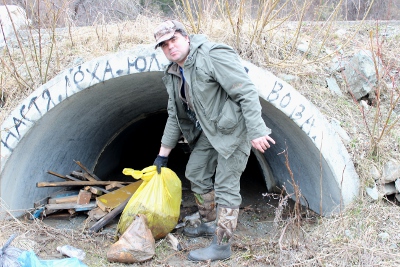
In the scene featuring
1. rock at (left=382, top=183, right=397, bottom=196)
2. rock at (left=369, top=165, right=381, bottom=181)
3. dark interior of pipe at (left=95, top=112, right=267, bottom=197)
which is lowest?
dark interior of pipe at (left=95, top=112, right=267, bottom=197)

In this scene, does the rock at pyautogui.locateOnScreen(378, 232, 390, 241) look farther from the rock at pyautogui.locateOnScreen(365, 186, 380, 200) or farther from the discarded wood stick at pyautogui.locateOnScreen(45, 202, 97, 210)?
the discarded wood stick at pyautogui.locateOnScreen(45, 202, 97, 210)

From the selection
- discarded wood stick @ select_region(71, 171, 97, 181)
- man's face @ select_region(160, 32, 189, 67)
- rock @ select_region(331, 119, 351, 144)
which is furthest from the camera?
discarded wood stick @ select_region(71, 171, 97, 181)

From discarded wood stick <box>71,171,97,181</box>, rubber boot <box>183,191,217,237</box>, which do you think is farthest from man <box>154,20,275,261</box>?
discarded wood stick <box>71,171,97,181</box>

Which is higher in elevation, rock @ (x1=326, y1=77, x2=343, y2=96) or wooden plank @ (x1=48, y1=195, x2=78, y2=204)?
rock @ (x1=326, y1=77, x2=343, y2=96)

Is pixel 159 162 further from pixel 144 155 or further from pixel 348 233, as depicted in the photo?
pixel 144 155

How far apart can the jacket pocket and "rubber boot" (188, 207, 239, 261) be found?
70cm

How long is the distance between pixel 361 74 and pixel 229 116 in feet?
6.82

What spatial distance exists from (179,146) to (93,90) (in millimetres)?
4408

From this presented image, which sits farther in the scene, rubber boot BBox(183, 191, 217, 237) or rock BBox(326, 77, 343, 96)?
rock BBox(326, 77, 343, 96)

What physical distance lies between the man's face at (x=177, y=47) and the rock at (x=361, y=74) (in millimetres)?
2119

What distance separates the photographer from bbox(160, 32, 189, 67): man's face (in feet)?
10.2

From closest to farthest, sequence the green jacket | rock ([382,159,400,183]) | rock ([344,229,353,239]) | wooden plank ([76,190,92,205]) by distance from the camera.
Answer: the green jacket < rock ([344,229,353,239]) < rock ([382,159,400,183]) < wooden plank ([76,190,92,205])

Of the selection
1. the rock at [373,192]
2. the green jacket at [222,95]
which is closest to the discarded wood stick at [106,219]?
the green jacket at [222,95]

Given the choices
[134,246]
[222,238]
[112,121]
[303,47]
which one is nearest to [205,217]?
[222,238]
